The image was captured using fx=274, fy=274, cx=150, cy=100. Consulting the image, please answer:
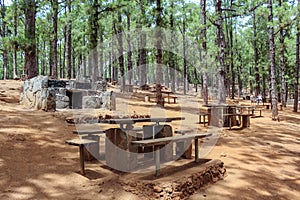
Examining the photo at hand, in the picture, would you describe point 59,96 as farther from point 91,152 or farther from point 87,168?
point 87,168

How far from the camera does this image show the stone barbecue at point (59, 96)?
30.4 feet

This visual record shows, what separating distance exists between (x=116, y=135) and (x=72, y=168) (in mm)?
991

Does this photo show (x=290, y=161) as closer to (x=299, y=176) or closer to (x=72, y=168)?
(x=299, y=176)

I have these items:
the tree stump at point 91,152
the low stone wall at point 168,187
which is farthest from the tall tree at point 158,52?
the low stone wall at point 168,187

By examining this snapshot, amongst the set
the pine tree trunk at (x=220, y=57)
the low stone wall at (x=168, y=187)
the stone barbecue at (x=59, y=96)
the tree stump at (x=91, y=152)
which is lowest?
the low stone wall at (x=168, y=187)

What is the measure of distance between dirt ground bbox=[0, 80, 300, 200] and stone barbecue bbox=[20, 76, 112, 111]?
0.68 m

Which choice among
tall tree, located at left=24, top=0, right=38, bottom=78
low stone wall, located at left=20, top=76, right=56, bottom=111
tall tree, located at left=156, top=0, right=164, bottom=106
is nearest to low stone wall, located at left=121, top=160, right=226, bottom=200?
low stone wall, located at left=20, top=76, right=56, bottom=111

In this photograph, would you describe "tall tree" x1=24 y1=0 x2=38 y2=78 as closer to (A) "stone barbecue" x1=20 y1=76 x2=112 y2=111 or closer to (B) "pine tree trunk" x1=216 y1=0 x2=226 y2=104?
(A) "stone barbecue" x1=20 y1=76 x2=112 y2=111

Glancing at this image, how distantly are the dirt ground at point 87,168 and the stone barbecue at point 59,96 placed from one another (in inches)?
26.9

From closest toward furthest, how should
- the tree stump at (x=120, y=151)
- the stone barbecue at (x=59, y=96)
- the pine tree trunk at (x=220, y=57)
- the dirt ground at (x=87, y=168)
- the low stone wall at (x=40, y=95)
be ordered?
the dirt ground at (x=87, y=168) < the tree stump at (x=120, y=151) < the low stone wall at (x=40, y=95) < the stone barbecue at (x=59, y=96) < the pine tree trunk at (x=220, y=57)

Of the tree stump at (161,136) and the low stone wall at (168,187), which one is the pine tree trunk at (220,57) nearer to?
the tree stump at (161,136)

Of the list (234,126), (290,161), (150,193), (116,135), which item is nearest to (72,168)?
(116,135)

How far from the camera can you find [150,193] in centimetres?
405

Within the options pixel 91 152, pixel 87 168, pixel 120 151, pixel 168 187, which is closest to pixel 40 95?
pixel 91 152
